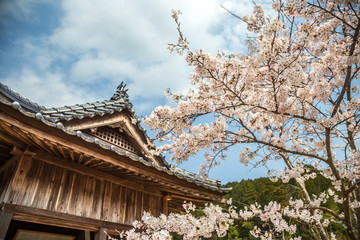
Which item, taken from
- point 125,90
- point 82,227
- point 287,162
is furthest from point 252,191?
point 82,227

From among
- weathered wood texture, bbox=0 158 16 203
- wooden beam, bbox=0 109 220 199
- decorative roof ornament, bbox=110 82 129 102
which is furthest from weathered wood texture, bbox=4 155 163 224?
decorative roof ornament, bbox=110 82 129 102

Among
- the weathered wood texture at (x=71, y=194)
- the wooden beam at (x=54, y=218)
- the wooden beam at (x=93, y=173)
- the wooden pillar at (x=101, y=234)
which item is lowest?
the wooden pillar at (x=101, y=234)

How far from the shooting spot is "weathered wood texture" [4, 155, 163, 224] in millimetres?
3936

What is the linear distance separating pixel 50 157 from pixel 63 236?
10.5 feet

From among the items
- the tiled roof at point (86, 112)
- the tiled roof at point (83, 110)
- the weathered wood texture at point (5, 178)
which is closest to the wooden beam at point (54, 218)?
the weathered wood texture at point (5, 178)

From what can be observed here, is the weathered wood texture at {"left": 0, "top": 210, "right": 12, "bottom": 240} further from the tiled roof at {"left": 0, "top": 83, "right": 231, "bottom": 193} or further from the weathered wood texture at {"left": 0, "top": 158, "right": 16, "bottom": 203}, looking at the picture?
the tiled roof at {"left": 0, "top": 83, "right": 231, "bottom": 193}

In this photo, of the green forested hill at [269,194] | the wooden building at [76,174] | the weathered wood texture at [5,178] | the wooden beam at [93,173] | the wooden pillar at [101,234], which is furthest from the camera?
the green forested hill at [269,194]

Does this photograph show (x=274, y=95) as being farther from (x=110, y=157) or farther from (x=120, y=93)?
(x=120, y=93)

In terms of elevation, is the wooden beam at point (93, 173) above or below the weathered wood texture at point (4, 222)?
above

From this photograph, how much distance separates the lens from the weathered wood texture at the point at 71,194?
3.94 m

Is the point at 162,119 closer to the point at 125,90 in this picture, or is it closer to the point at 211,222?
the point at 211,222

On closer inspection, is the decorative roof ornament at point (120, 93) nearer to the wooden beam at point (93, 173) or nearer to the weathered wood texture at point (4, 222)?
the wooden beam at point (93, 173)

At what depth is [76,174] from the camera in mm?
4711

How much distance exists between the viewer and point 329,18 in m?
3.86
